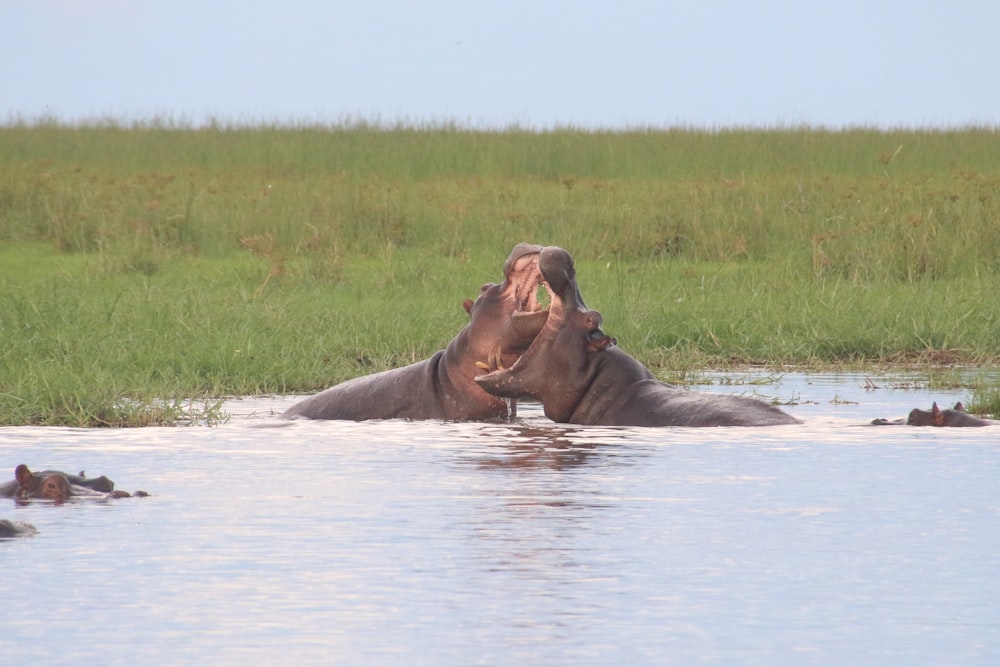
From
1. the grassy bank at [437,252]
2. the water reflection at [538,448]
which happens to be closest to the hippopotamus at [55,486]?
the water reflection at [538,448]

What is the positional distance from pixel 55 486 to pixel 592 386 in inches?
99.1

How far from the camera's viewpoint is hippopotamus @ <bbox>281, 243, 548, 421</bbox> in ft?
22.9

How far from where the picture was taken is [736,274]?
1284cm

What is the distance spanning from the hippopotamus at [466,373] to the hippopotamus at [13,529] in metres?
2.66

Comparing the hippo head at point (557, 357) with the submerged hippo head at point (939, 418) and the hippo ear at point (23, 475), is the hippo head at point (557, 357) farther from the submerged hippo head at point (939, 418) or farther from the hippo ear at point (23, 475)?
the hippo ear at point (23, 475)

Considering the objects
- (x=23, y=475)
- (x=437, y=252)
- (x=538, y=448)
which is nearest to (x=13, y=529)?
(x=23, y=475)

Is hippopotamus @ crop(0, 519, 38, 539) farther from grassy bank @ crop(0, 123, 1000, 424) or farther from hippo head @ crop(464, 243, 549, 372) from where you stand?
hippo head @ crop(464, 243, 549, 372)

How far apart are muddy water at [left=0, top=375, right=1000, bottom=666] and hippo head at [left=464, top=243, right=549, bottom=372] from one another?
0.45 m

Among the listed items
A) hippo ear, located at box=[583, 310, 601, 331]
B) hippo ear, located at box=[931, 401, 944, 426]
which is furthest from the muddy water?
hippo ear, located at box=[583, 310, 601, 331]

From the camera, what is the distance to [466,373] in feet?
23.6

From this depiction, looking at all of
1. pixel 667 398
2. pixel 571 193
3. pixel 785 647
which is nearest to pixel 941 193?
pixel 571 193

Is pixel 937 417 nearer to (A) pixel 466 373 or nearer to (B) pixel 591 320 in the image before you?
(B) pixel 591 320

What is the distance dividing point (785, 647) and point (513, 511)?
1631 millimetres

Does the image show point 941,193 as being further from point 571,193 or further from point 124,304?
point 124,304
